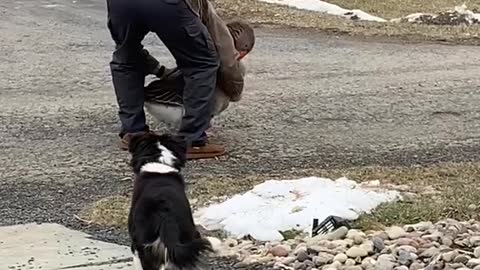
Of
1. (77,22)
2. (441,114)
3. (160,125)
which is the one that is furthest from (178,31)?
(77,22)

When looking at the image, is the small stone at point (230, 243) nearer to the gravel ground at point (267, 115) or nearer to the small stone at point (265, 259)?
the small stone at point (265, 259)

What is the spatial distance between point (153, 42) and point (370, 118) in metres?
4.90

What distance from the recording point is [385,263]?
202 inches

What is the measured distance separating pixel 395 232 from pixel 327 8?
13962mm

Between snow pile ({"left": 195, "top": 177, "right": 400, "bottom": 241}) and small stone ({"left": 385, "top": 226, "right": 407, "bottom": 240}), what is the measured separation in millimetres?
367

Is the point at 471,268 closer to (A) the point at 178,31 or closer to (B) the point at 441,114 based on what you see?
(A) the point at 178,31

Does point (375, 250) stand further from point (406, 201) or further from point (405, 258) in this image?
point (406, 201)

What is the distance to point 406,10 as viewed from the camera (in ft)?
64.4

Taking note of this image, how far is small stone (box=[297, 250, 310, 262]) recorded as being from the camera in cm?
530

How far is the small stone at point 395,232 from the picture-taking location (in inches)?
219

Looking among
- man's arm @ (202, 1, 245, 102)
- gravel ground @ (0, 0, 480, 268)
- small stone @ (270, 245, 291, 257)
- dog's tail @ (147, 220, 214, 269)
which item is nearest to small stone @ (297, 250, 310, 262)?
small stone @ (270, 245, 291, 257)

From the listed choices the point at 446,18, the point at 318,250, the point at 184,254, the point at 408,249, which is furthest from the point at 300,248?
the point at 446,18

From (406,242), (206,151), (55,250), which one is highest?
(406,242)

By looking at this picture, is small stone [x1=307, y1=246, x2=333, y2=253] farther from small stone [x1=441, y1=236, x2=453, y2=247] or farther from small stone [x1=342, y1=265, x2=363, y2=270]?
small stone [x1=441, y1=236, x2=453, y2=247]
